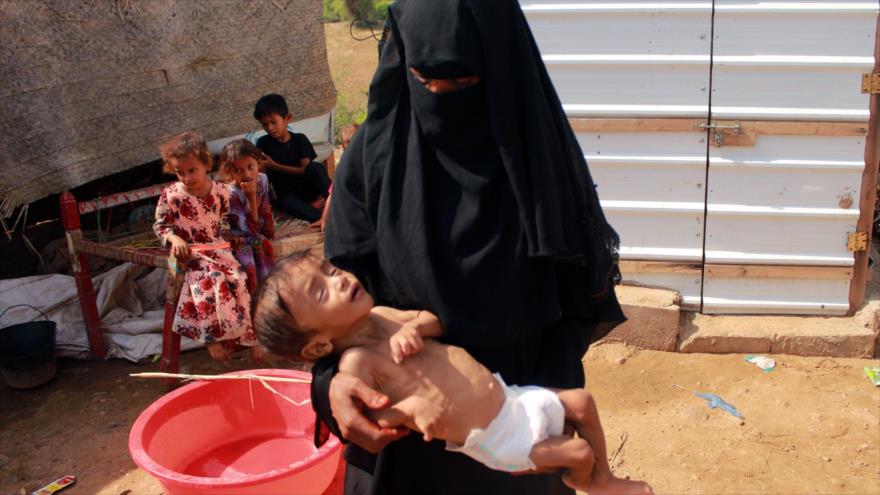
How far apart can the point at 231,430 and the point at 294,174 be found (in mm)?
2689

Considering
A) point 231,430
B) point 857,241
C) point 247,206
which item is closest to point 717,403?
point 857,241

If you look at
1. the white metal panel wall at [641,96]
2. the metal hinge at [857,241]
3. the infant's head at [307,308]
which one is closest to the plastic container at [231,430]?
the infant's head at [307,308]

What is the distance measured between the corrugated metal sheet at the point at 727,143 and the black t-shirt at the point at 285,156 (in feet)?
6.45

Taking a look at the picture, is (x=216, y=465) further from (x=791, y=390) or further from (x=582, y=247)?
(x=791, y=390)

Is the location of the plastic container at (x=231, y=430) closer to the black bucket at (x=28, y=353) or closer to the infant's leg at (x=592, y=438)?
the infant's leg at (x=592, y=438)

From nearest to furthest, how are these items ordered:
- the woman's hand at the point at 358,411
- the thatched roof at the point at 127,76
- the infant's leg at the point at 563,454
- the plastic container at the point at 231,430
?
1. the woman's hand at the point at 358,411
2. the infant's leg at the point at 563,454
3. the plastic container at the point at 231,430
4. the thatched roof at the point at 127,76

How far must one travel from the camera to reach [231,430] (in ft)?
11.2

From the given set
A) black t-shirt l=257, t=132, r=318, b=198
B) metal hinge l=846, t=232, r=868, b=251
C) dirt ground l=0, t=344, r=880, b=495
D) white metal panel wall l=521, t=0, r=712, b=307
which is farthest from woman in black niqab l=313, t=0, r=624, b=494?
black t-shirt l=257, t=132, r=318, b=198

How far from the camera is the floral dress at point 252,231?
4.80m

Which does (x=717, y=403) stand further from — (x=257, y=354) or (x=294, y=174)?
(x=294, y=174)

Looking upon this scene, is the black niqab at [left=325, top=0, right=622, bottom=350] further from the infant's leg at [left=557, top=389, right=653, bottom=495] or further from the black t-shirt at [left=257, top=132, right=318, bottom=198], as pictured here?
the black t-shirt at [left=257, top=132, right=318, bottom=198]

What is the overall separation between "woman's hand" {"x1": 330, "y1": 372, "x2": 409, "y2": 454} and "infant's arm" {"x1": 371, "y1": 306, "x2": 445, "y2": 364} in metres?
0.11

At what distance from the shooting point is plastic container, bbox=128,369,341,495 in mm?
3033

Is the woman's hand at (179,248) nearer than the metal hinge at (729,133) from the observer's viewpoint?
Yes
